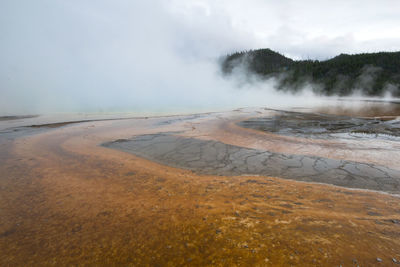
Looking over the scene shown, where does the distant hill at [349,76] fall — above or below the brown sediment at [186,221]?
above

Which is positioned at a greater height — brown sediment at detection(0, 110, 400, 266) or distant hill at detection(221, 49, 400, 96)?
distant hill at detection(221, 49, 400, 96)

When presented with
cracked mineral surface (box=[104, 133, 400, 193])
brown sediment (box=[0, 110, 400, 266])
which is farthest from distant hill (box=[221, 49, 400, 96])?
brown sediment (box=[0, 110, 400, 266])

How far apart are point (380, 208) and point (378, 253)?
120 cm

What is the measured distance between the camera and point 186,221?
8.16 feet

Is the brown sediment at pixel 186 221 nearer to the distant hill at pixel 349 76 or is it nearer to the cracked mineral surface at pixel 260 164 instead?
the cracked mineral surface at pixel 260 164

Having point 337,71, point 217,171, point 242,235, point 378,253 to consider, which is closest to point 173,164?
point 217,171

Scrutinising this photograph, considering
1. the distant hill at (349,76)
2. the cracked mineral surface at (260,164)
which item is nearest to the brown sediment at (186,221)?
the cracked mineral surface at (260,164)

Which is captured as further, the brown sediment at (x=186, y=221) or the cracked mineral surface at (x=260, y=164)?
the cracked mineral surface at (x=260, y=164)

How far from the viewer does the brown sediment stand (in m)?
1.93

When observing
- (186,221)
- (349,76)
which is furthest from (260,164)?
(349,76)

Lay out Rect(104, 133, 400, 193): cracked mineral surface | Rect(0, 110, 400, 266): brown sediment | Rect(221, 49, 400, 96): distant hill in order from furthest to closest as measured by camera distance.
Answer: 1. Rect(221, 49, 400, 96): distant hill
2. Rect(104, 133, 400, 193): cracked mineral surface
3. Rect(0, 110, 400, 266): brown sediment

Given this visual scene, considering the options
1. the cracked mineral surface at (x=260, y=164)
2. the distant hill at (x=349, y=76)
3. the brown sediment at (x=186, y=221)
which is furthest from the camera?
the distant hill at (x=349, y=76)

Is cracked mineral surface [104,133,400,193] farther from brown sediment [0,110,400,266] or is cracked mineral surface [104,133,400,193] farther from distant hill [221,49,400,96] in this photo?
distant hill [221,49,400,96]

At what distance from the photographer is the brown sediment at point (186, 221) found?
1.93 m
